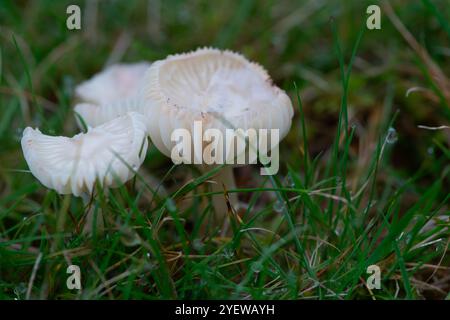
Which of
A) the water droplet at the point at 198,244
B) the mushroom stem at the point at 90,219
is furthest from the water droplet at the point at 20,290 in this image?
the water droplet at the point at 198,244

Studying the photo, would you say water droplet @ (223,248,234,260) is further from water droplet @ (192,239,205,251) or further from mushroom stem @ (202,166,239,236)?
mushroom stem @ (202,166,239,236)

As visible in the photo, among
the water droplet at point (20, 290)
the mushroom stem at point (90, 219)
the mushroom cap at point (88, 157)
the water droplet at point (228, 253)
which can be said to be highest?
the mushroom cap at point (88, 157)

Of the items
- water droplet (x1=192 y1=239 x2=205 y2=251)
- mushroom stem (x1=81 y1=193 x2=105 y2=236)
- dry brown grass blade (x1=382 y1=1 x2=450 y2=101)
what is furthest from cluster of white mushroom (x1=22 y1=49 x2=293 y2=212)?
dry brown grass blade (x1=382 y1=1 x2=450 y2=101)

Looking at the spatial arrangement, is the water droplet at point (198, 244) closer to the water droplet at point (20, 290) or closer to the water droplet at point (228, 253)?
the water droplet at point (228, 253)

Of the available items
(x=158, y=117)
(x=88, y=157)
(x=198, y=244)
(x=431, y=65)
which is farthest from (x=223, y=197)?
(x=431, y=65)

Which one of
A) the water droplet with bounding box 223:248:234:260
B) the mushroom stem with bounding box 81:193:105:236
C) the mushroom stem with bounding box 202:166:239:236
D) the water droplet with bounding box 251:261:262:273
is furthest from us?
the mushroom stem with bounding box 202:166:239:236

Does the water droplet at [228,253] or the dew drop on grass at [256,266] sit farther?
the water droplet at [228,253]
